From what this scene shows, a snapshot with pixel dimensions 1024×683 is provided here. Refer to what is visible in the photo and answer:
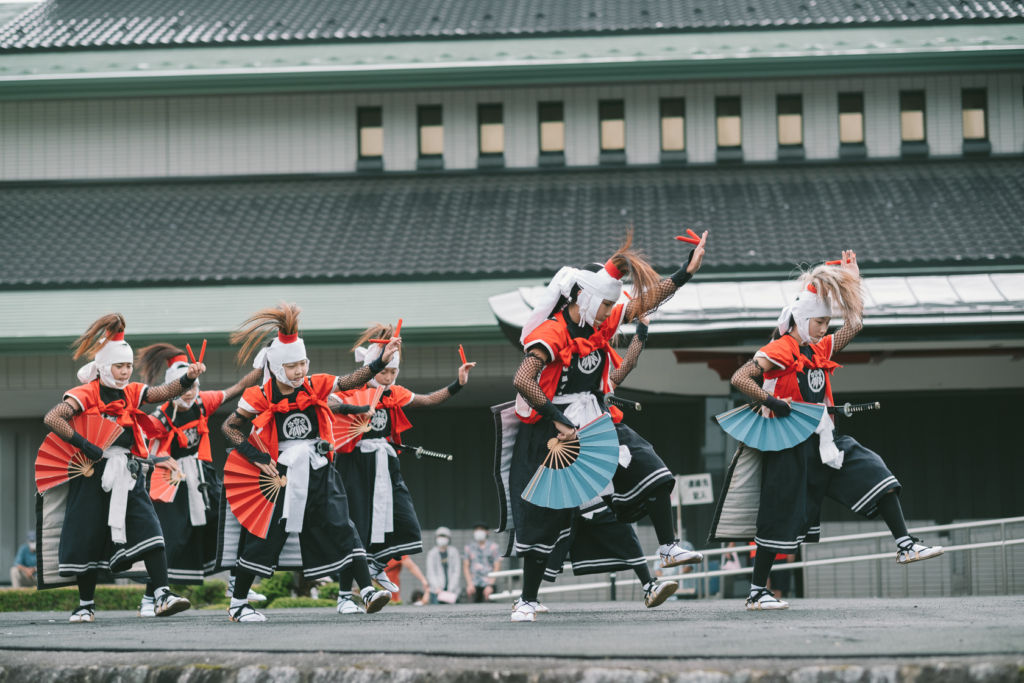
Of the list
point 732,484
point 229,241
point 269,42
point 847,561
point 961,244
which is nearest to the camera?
point 732,484

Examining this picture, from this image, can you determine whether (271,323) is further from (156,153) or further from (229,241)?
(156,153)

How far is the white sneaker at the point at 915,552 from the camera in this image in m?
6.70

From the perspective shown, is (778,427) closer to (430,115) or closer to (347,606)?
(347,606)

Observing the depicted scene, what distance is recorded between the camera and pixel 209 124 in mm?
19219

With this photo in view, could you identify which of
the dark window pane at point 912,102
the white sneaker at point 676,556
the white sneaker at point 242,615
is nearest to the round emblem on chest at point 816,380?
the white sneaker at point 676,556

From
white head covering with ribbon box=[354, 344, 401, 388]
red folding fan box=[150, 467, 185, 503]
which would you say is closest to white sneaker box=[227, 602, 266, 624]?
white head covering with ribbon box=[354, 344, 401, 388]

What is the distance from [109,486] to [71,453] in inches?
15.7

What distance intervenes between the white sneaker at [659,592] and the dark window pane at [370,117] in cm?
1377

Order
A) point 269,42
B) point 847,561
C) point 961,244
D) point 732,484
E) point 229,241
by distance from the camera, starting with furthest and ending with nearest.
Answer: point 269,42
point 229,241
point 961,244
point 847,561
point 732,484

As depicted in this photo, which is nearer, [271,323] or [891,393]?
[271,323]

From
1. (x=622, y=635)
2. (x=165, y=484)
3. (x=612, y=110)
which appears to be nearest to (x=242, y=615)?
(x=165, y=484)

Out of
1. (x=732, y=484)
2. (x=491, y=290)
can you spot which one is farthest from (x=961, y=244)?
(x=732, y=484)

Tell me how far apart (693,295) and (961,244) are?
417 centimetres

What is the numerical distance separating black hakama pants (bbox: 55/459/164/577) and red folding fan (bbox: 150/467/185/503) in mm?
1909
